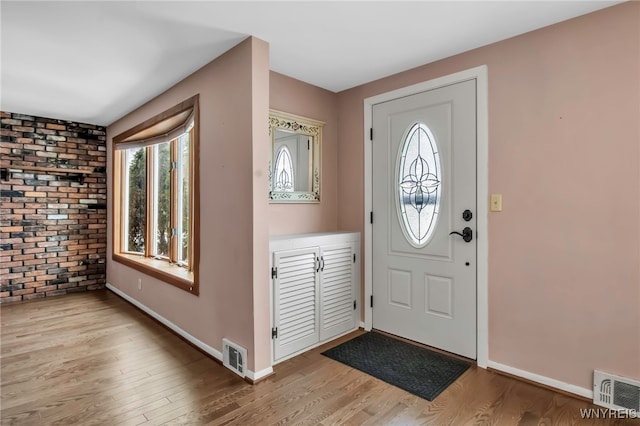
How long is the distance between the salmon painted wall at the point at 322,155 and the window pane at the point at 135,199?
2.43m

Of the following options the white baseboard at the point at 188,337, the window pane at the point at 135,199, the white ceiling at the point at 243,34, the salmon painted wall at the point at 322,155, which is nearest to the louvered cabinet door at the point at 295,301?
the white baseboard at the point at 188,337

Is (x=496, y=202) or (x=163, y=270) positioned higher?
(x=496, y=202)

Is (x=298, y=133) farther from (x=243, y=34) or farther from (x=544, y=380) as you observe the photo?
(x=544, y=380)

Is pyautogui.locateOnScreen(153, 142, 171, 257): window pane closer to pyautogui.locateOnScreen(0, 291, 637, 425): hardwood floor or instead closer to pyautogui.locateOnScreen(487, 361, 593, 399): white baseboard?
pyautogui.locateOnScreen(0, 291, 637, 425): hardwood floor

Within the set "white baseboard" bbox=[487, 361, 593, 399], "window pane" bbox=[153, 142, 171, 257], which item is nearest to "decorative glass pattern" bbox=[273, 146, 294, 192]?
"window pane" bbox=[153, 142, 171, 257]

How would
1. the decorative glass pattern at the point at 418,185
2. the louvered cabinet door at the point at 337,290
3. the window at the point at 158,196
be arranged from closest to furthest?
1. the decorative glass pattern at the point at 418,185
2. the louvered cabinet door at the point at 337,290
3. the window at the point at 158,196

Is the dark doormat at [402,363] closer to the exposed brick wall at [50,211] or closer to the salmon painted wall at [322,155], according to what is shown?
the salmon painted wall at [322,155]

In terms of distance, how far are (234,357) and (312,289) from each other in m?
0.78

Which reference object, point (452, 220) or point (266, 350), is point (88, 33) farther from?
point (452, 220)

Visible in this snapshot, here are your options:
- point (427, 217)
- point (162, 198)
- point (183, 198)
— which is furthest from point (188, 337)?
point (427, 217)

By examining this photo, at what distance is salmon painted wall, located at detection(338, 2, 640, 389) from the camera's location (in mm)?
2006

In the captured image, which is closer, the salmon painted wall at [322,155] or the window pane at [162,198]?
the salmon painted wall at [322,155]

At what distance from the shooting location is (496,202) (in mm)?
2492

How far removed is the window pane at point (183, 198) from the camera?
3.95 m
